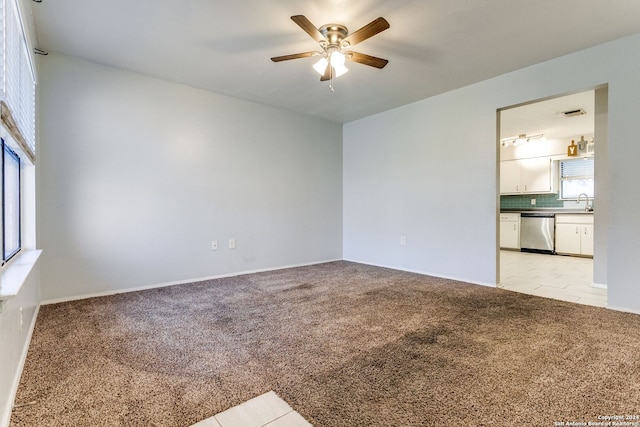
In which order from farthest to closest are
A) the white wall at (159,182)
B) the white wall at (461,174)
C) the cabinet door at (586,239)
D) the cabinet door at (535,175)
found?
the cabinet door at (535,175), the cabinet door at (586,239), the white wall at (159,182), the white wall at (461,174)

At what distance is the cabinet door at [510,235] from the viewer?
6.54m

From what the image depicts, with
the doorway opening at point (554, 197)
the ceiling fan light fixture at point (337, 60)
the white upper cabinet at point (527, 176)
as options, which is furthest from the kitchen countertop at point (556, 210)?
the ceiling fan light fixture at point (337, 60)

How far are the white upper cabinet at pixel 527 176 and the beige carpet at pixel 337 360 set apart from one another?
4.47 meters

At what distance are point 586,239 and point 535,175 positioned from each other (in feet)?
5.43

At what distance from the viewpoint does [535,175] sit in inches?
260

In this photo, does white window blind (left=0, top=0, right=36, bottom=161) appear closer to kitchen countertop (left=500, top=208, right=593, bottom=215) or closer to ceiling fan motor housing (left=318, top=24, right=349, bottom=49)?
ceiling fan motor housing (left=318, top=24, right=349, bottom=49)

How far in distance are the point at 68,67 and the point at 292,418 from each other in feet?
12.2

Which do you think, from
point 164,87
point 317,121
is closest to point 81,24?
point 164,87

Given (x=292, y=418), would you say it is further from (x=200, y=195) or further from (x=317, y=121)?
(x=317, y=121)

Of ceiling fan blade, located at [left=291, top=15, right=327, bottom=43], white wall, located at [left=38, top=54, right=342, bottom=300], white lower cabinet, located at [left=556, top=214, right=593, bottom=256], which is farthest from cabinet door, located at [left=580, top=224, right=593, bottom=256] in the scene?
ceiling fan blade, located at [left=291, top=15, right=327, bottom=43]

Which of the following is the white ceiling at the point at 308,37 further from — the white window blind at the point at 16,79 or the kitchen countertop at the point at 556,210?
the kitchen countertop at the point at 556,210

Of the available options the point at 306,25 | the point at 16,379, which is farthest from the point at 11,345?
the point at 306,25

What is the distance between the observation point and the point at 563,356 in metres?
1.91

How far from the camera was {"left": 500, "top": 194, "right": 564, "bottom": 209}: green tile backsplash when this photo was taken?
6.56 meters
